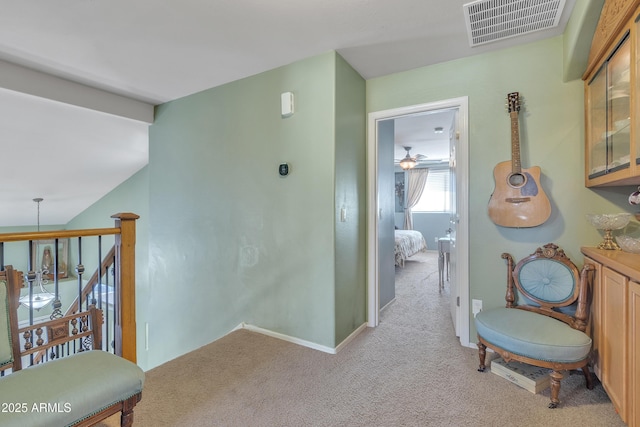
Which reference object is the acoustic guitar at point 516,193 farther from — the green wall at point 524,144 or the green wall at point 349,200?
the green wall at point 349,200

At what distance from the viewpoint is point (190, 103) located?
3264mm

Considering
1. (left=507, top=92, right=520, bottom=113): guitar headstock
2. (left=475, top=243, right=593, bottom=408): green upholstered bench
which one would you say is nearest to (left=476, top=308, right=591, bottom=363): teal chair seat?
(left=475, top=243, right=593, bottom=408): green upholstered bench

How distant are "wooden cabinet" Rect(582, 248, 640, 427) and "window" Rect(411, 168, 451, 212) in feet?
19.6

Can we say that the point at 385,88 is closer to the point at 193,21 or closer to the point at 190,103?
the point at 193,21

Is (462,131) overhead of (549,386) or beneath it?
overhead

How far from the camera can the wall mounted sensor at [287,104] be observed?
2510mm

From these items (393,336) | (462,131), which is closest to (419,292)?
(393,336)

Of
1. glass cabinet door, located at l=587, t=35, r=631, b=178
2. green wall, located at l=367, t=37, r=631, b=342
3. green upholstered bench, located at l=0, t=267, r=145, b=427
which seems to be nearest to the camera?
green upholstered bench, located at l=0, t=267, r=145, b=427

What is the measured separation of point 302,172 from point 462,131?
133cm

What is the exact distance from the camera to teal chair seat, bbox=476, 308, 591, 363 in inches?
63.9

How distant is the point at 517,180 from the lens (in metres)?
2.15

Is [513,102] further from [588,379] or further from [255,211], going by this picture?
[255,211]

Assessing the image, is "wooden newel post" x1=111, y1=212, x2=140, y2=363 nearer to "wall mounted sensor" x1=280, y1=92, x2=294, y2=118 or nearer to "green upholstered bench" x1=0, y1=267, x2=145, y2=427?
"green upholstered bench" x1=0, y1=267, x2=145, y2=427

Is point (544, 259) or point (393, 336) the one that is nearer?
point (544, 259)
